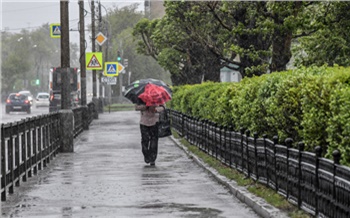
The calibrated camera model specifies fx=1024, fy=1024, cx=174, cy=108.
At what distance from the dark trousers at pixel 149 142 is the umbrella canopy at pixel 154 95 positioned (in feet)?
1.87

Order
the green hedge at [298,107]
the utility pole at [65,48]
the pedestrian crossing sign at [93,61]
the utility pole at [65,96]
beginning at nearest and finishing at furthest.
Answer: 1. the green hedge at [298,107]
2. the utility pole at [65,96]
3. the utility pole at [65,48]
4. the pedestrian crossing sign at [93,61]

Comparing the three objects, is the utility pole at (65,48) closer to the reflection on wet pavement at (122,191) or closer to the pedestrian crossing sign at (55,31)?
the reflection on wet pavement at (122,191)


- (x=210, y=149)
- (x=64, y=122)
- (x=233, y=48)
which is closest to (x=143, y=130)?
(x=210, y=149)

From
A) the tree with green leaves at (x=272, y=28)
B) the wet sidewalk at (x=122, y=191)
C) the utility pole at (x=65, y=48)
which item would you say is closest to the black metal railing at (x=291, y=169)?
the wet sidewalk at (x=122, y=191)

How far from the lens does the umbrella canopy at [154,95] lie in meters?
24.0

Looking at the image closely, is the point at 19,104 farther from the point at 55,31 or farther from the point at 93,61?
the point at 93,61

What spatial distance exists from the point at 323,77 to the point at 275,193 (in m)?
2.02

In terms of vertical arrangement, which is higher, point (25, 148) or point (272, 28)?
point (272, 28)

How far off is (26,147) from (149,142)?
5037 millimetres

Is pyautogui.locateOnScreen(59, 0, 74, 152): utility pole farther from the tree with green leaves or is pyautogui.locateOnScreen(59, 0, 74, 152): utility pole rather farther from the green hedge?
the green hedge

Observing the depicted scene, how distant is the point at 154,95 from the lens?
24.2 meters

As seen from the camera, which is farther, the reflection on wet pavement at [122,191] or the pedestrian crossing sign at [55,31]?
the pedestrian crossing sign at [55,31]

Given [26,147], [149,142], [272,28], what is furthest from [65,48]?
[26,147]

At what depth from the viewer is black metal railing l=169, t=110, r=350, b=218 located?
11.4 m
